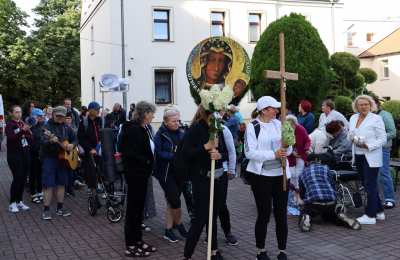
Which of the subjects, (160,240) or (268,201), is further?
(160,240)

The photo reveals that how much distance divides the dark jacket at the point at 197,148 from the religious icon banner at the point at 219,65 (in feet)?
27.9

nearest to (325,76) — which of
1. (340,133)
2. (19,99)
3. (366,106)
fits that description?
(340,133)

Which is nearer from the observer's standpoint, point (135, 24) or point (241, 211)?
point (241, 211)

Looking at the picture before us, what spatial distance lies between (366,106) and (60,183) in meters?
5.22

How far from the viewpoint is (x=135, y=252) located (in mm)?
6434

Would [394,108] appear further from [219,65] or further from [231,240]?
[231,240]

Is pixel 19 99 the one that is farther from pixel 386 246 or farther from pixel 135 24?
pixel 386 246

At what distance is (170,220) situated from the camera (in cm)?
732

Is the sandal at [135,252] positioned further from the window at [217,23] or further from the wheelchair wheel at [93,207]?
the window at [217,23]

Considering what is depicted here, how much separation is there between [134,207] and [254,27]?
89.9ft

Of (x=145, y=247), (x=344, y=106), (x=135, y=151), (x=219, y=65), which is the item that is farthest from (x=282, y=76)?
(x=344, y=106)

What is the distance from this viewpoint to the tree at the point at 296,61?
17.7 metres

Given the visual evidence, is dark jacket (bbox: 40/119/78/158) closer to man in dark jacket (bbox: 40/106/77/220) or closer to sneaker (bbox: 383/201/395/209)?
man in dark jacket (bbox: 40/106/77/220)

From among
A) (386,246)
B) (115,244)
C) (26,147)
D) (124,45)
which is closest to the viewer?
(386,246)
